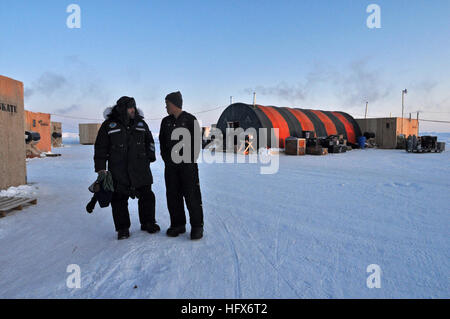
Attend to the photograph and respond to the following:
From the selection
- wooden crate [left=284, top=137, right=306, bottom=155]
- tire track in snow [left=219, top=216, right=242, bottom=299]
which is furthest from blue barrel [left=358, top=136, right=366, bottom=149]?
tire track in snow [left=219, top=216, right=242, bottom=299]

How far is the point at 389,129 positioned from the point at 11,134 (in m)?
23.5

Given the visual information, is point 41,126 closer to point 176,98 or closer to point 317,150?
point 317,150

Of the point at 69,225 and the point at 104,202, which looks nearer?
the point at 104,202

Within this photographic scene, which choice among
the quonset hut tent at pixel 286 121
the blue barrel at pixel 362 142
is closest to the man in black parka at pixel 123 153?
the quonset hut tent at pixel 286 121

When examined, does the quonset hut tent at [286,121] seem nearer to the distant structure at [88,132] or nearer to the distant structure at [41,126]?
the distant structure at [41,126]

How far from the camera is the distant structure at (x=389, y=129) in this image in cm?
2066

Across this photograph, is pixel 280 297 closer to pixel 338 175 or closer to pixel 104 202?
pixel 104 202

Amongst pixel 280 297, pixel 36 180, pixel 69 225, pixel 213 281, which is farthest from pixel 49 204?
pixel 280 297

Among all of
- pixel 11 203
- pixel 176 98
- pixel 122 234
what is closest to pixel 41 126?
pixel 11 203

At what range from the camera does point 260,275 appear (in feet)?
7.59

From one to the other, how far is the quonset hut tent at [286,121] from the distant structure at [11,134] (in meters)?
12.9

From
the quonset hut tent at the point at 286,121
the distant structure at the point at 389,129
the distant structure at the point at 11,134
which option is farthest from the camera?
the distant structure at the point at 389,129

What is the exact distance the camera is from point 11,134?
19.1ft

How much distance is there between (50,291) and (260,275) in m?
1.74
